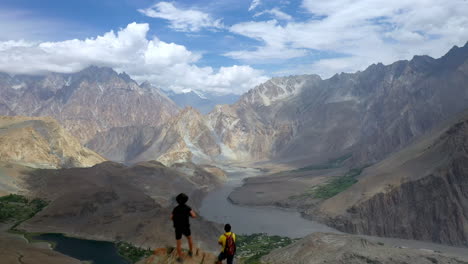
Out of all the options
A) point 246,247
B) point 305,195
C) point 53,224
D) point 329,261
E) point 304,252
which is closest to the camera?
point 329,261

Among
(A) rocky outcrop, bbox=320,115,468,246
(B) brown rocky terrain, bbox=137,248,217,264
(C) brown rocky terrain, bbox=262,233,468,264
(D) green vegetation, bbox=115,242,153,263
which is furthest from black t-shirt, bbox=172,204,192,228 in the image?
(A) rocky outcrop, bbox=320,115,468,246

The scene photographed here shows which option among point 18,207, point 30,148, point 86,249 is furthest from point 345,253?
point 30,148

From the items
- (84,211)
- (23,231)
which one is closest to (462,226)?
(84,211)

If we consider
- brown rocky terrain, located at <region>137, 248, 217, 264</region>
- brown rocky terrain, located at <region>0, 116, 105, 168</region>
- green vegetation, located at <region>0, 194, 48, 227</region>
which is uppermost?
brown rocky terrain, located at <region>0, 116, 105, 168</region>

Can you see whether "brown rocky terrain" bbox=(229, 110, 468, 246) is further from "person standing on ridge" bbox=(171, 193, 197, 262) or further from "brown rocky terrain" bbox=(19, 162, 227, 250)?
"person standing on ridge" bbox=(171, 193, 197, 262)

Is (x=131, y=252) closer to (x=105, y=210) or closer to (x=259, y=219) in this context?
(x=105, y=210)

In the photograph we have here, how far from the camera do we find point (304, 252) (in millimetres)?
70375

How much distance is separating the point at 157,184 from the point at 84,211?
55.6m

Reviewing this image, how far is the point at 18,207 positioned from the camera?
118562mm

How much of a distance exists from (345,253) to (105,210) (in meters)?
Result: 75.6

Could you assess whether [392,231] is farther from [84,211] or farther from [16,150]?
[16,150]

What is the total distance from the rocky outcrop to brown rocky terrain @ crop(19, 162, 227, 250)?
148 feet

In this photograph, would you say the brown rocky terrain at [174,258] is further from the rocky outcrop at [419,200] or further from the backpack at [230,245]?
the rocky outcrop at [419,200]

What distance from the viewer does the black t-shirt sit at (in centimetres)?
2280
